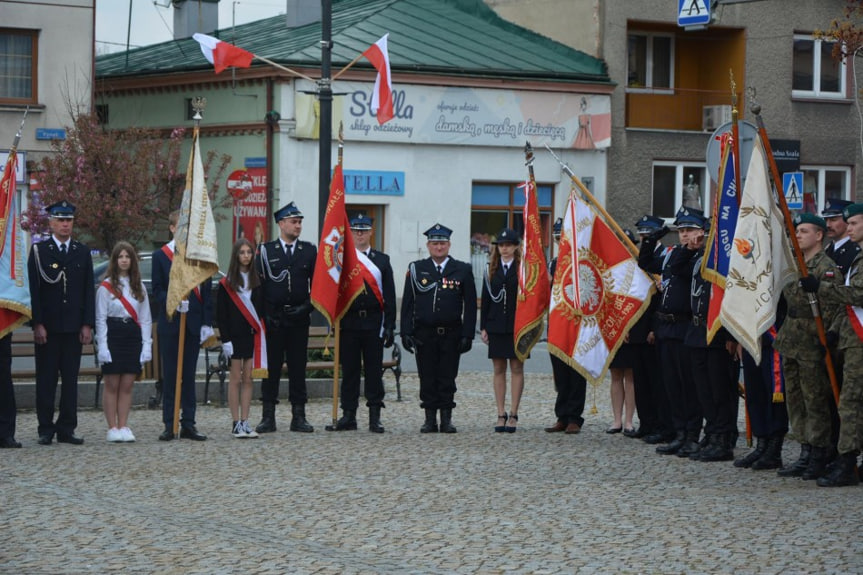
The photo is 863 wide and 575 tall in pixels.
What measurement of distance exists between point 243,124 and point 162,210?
322 cm

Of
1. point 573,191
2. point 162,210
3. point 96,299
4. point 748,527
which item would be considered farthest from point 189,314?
point 162,210

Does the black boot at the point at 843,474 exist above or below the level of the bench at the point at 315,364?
below

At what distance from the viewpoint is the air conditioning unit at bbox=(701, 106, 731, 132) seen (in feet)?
120

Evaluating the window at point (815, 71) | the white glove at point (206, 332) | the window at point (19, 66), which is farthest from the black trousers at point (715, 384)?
the window at point (815, 71)

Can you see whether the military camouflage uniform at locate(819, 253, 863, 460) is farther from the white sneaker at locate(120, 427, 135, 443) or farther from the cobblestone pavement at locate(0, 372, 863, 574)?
the white sneaker at locate(120, 427, 135, 443)

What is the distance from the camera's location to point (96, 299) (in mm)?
13695

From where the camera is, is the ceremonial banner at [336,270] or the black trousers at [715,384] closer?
the black trousers at [715,384]

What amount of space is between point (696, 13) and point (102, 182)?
47.7 ft

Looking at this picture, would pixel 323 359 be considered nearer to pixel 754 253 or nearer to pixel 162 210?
pixel 754 253

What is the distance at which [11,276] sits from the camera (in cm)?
1338

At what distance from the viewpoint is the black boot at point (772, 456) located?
1215 cm

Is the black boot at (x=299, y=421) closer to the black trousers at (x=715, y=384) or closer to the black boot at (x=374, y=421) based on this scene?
the black boot at (x=374, y=421)

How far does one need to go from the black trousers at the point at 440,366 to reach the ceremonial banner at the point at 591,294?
0.95 metres

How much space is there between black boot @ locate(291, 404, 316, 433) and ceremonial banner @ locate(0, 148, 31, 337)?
107 inches
